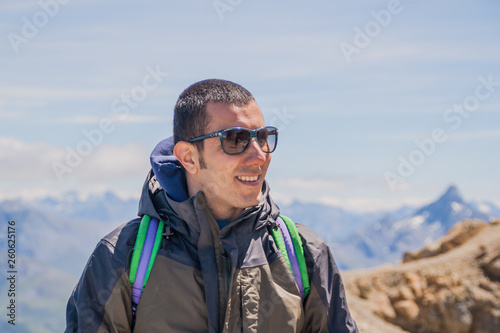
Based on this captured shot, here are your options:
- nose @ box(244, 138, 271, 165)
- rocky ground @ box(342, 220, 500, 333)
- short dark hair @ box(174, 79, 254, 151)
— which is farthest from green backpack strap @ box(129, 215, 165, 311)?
rocky ground @ box(342, 220, 500, 333)

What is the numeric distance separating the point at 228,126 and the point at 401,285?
14.3m

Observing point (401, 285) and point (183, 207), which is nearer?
point (183, 207)

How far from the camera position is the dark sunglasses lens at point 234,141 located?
13.4 ft

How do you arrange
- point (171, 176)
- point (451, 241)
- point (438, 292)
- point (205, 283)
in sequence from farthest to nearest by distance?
point (451, 241) → point (438, 292) → point (171, 176) → point (205, 283)

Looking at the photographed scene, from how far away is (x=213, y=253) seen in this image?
4.06 metres

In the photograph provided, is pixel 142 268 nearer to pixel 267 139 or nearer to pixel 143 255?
pixel 143 255

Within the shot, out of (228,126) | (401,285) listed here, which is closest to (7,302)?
(228,126)

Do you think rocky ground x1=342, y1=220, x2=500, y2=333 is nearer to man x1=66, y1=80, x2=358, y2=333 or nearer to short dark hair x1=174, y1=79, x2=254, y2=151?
man x1=66, y1=80, x2=358, y2=333

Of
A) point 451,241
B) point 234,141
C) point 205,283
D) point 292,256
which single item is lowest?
point 451,241

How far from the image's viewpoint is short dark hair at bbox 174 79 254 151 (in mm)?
4164

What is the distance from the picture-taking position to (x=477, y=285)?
17703 mm

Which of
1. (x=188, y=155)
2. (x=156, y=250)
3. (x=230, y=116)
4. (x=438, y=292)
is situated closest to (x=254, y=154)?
(x=230, y=116)

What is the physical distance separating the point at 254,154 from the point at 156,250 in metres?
0.92

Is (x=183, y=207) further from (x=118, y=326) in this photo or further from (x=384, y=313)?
(x=384, y=313)
